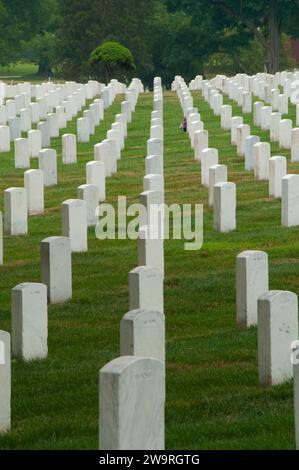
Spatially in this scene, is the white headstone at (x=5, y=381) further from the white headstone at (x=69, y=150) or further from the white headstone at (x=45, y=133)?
the white headstone at (x=45, y=133)

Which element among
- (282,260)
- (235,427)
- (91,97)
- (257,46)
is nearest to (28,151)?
A: (282,260)

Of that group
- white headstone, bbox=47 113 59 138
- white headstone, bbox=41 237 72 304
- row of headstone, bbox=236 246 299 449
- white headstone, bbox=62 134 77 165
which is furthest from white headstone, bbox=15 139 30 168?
row of headstone, bbox=236 246 299 449

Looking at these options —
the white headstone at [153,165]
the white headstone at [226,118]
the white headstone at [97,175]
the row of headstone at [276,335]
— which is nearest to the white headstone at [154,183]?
the white headstone at [97,175]

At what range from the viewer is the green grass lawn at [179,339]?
919cm

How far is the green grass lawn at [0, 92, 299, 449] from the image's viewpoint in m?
9.19

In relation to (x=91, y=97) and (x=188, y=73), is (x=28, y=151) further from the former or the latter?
(x=188, y=73)

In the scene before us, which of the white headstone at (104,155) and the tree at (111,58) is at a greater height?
the tree at (111,58)

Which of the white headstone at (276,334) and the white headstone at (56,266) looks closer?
the white headstone at (276,334)

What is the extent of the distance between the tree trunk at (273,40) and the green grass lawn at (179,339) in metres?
44.5

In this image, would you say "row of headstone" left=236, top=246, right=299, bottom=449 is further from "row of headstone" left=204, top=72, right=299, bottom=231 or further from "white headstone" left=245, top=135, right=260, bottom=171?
"white headstone" left=245, top=135, right=260, bottom=171

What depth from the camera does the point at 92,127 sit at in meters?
33.9

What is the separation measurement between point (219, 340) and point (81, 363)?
1286 millimetres

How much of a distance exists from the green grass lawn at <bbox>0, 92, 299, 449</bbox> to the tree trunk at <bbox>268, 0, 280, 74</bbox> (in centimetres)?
4449
